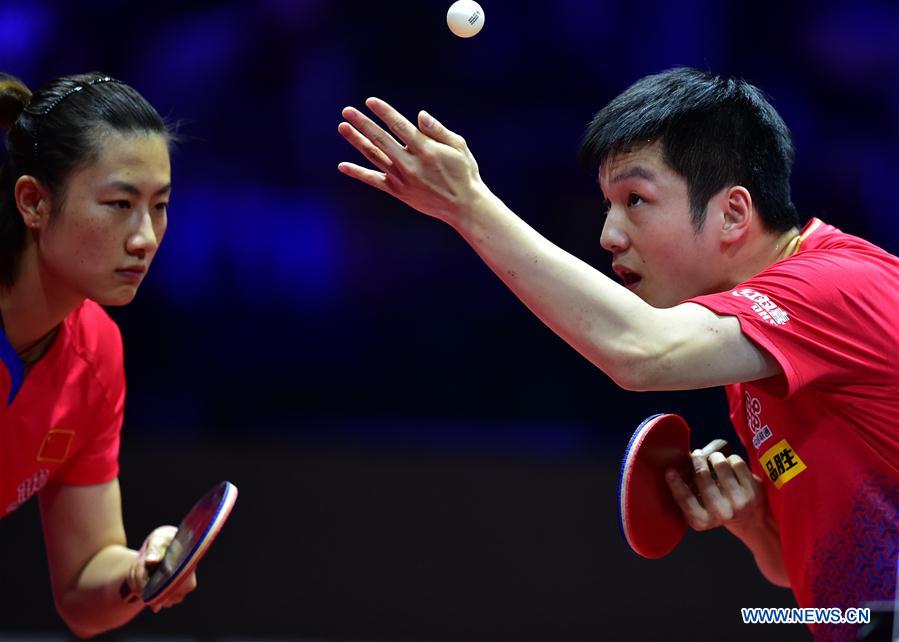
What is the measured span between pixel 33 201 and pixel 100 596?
1057 mm

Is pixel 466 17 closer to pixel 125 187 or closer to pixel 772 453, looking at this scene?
pixel 125 187

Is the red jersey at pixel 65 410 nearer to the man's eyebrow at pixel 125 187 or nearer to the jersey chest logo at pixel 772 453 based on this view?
the man's eyebrow at pixel 125 187

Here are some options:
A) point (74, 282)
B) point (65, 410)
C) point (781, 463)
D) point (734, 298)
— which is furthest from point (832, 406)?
point (65, 410)

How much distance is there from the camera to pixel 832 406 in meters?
2.25

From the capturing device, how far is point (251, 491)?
4.51 meters

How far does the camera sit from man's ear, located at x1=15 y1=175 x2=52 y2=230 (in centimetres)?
270

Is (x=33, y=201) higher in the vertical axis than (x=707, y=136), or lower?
higher

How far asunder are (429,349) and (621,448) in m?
0.89

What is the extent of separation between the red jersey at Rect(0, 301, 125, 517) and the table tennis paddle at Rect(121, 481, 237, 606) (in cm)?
44

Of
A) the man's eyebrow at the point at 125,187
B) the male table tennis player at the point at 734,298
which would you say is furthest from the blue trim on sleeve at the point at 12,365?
the male table tennis player at the point at 734,298

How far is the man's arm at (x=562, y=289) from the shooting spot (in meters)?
2.00

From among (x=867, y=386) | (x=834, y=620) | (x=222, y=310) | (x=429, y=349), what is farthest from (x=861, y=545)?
(x=222, y=310)

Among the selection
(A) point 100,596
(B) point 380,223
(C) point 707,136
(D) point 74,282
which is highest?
(C) point 707,136

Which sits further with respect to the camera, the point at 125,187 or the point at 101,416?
the point at 101,416
